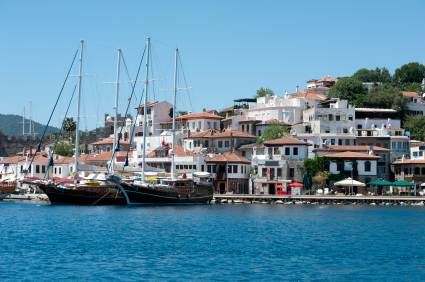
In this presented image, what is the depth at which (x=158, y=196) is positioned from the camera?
2437 inches

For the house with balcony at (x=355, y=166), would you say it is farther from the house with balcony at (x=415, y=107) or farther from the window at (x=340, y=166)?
the house with balcony at (x=415, y=107)

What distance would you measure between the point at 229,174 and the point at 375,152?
21981mm

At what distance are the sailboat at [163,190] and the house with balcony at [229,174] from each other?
28.9ft

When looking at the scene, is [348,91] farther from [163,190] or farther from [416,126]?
[163,190]

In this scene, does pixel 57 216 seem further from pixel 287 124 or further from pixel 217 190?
pixel 287 124

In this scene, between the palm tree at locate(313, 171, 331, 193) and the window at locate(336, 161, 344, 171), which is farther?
the window at locate(336, 161, 344, 171)

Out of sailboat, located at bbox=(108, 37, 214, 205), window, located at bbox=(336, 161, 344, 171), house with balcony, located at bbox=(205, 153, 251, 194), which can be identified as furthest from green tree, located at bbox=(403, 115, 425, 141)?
sailboat, located at bbox=(108, 37, 214, 205)

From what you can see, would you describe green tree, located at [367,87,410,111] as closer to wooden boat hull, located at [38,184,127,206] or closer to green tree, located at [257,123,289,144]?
green tree, located at [257,123,289,144]

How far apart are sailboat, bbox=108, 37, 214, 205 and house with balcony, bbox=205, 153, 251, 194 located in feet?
28.9

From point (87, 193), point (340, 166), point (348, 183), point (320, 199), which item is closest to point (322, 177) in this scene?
point (340, 166)

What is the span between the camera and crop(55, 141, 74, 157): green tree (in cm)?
10300

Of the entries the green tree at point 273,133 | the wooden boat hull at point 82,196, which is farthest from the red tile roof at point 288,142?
the wooden boat hull at point 82,196

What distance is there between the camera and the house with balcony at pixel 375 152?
76000 millimetres

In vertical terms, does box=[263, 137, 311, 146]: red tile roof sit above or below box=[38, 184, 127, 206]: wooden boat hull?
above
